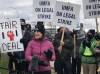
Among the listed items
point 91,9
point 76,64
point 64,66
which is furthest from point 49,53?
point 76,64

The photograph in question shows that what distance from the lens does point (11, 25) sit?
1310cm

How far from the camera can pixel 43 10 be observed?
1641 centimetres

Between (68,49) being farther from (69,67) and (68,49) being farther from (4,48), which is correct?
(4,48)

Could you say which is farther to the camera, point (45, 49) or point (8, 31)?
point (8, 31)

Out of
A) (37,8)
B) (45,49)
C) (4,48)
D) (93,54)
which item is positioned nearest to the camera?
(45,49)

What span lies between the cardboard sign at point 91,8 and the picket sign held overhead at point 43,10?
6.99 feet

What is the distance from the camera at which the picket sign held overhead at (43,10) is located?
1627cm

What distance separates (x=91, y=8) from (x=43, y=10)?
7.97ft

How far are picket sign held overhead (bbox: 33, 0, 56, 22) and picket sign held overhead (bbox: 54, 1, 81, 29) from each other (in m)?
1.51

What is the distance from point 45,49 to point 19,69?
14.0ft

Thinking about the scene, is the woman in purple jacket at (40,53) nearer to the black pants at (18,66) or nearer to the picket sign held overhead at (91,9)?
the black pants at (18,66)

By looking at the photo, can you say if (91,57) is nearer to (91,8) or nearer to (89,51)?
(89,51)

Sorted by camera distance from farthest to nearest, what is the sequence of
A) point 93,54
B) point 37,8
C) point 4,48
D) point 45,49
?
point 37,8 → point 93,54 → point 4,48 → point 45,49

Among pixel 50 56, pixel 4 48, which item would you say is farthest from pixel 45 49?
pixel 4 48
